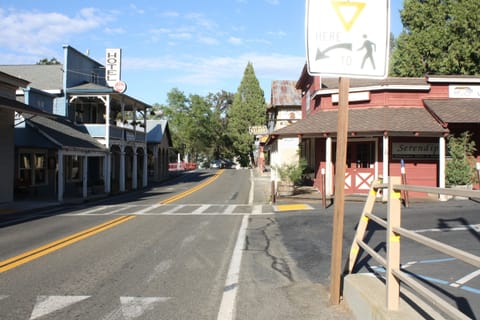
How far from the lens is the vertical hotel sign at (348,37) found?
5.10 metres

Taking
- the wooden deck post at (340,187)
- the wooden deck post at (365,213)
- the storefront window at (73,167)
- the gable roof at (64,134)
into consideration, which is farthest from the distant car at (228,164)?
the wooden deck post at (340,187)

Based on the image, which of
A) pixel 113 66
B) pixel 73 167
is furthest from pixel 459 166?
pixel 113 66

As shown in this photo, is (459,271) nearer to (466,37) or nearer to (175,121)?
(466,37)

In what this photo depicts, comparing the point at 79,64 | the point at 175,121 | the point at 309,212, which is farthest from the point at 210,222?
the point at 175,121

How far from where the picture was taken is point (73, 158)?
28203 mm

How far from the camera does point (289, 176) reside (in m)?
20.9

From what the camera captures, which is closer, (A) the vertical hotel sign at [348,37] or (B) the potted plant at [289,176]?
(A) the vertical hotel sign at [348,37]

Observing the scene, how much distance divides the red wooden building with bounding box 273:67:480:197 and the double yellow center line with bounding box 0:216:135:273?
1020cm

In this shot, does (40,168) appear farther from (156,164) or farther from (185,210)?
(156,164)

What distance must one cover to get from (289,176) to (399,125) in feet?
17.9

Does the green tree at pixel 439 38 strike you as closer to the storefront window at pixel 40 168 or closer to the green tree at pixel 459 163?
the green tree at pixel 459 163

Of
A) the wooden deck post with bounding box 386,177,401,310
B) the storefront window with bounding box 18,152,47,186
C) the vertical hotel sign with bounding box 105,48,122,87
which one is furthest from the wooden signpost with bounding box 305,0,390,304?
the vertical hotel sign with bounding box 105,48,122,87

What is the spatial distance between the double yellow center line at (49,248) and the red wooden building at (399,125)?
10.2 meters

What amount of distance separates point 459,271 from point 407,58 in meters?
31.4
